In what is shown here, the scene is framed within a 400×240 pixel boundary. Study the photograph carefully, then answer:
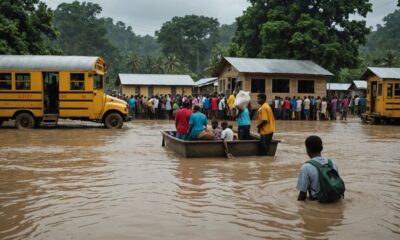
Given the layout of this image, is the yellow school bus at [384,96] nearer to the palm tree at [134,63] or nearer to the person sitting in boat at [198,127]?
the person sitting in boat at [198,127]

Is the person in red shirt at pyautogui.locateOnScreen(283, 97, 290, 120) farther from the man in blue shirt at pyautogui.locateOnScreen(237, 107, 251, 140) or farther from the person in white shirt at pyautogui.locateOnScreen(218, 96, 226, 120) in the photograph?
the man in blue shirt at pyautogui.locateOnScreen(237, 107, 251, 140)

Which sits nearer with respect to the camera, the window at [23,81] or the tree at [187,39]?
the window at [23,81]

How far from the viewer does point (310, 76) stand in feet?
107

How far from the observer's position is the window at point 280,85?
32219 millimetres

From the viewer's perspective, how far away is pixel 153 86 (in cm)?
4506

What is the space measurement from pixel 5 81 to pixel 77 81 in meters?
3.02

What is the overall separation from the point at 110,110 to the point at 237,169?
468 inches

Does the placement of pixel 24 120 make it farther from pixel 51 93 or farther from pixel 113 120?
pixel 113 120

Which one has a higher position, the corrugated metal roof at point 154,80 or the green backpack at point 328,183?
the corrugated metal roof at point 154,80

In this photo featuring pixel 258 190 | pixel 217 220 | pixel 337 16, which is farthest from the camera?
pixel 337 16

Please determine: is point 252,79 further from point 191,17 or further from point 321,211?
point 191,17

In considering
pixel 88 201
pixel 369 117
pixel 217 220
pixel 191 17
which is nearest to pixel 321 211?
pixel 217 220

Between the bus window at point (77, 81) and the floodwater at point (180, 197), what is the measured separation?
268 inches

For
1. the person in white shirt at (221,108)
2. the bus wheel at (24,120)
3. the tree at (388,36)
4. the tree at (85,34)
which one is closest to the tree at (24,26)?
the bus wheel at (24,120)
